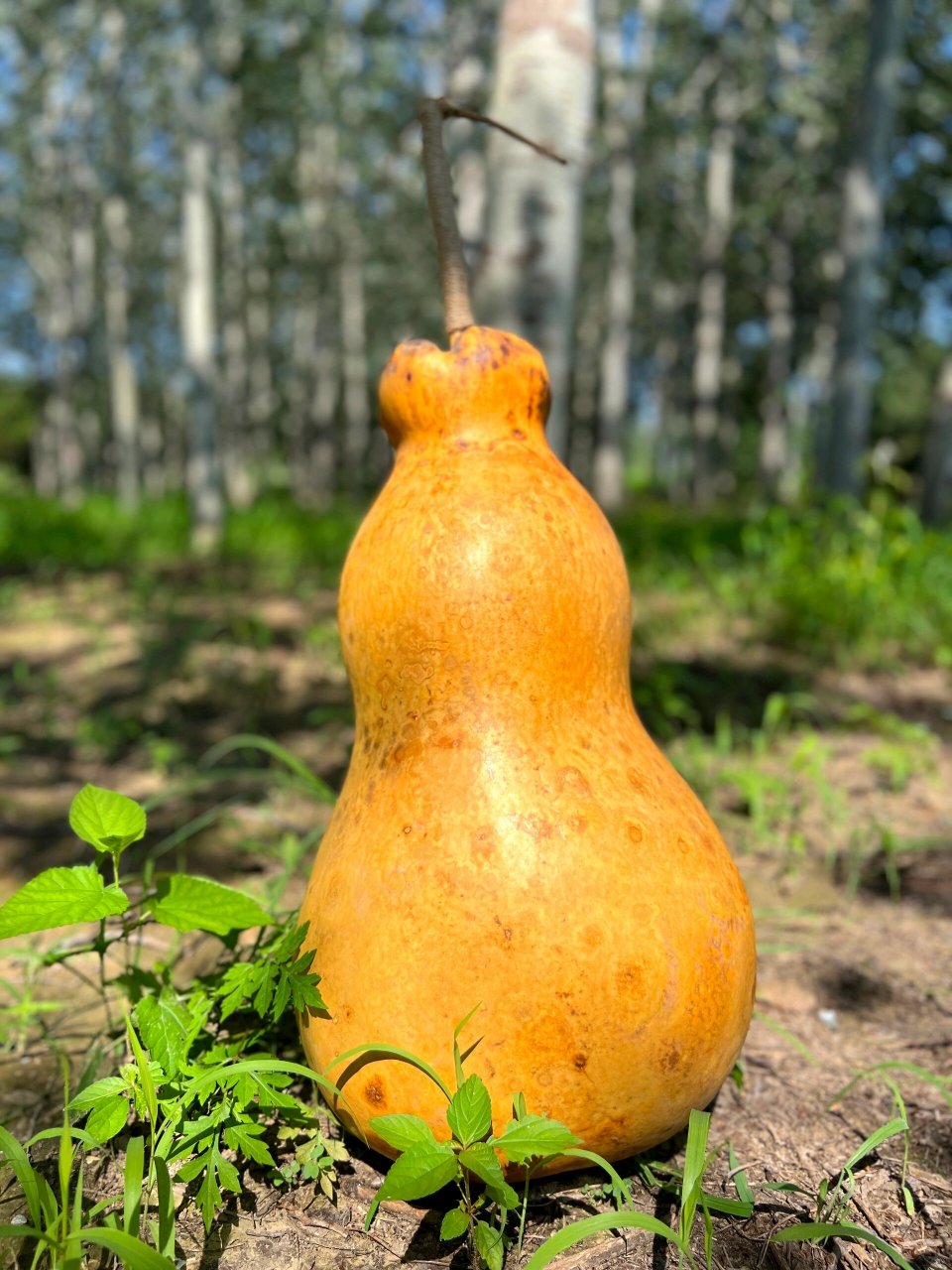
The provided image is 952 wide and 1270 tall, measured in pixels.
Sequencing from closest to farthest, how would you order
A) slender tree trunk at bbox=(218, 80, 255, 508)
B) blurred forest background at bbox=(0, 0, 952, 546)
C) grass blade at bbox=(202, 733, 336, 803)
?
grass blade at bbox=(202, 733, 336, 803)
blurred forest background at bbox=(0, 0, 952, 546)
slender tree trunk at bbox=(218, 80, 255, 508)

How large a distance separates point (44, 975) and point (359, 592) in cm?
121

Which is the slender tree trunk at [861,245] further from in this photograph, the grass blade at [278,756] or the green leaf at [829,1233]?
the green leaf at [829,1233]

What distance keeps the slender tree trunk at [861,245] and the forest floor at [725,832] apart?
7.70ft

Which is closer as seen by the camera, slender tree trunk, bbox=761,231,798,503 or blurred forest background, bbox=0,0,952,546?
blurred forest background, bbox=0,0,952,546

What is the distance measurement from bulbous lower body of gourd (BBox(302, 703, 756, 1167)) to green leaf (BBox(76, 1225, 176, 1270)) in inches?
14.9

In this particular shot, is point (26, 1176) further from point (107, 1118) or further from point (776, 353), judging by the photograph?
point (776, 353)

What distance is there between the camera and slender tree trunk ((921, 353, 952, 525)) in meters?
9.24

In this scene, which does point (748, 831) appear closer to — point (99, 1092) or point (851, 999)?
point (851, 999)

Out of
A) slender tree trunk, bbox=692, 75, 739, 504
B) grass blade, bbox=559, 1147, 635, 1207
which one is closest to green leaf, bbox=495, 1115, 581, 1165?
grass blade, bbox=559, 1147, 635, 1207

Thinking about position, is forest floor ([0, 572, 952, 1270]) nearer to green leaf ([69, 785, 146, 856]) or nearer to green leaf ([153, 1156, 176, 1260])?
green leaf ([153, 1156, 176, 1260])

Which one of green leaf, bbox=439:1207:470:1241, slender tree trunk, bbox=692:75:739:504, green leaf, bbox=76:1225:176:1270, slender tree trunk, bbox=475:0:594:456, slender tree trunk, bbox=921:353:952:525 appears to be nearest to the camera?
green leaf, bbox=76:1225:176:1270

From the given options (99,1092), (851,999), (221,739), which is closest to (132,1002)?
(99,1092)

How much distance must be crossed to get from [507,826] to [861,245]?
7.54 metres

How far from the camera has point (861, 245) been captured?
7.50m
